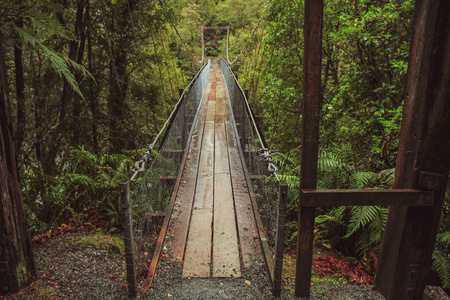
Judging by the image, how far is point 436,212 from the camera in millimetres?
1998

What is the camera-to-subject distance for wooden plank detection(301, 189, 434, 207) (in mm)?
1929

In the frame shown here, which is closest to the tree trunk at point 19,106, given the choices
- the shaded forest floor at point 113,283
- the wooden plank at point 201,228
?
the shaded forest floor at point 113,283

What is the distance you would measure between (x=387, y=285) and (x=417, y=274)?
0.73 feet

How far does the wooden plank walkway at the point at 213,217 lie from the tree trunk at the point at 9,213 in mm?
1097

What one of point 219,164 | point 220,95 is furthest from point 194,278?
point 220,95

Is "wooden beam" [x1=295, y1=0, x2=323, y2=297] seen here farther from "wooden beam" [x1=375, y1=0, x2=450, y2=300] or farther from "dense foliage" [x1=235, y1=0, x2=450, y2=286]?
"dense foliage" [x1=235, y1=0, x2=450, y2=286]

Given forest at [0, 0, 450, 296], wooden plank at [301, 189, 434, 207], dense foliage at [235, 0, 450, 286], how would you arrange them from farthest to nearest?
dense foliage at [235, 0, 450, 286] < forest at [0, 0, 450, 296] < wooden plank at [301, 189, 434, 207]

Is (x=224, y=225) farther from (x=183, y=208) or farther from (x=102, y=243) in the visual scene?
(x=102, y=243)

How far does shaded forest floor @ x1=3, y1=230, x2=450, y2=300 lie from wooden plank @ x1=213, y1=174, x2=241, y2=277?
4.7 inches

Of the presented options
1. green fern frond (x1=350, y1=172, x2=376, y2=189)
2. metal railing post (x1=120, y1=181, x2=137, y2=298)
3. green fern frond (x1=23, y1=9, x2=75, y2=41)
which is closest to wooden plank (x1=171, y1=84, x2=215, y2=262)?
metal railing post (x1=120, y1=181, x2=137, y2=298)

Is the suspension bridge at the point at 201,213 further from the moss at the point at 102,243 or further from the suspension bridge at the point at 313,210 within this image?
the moss at the point at 102,243

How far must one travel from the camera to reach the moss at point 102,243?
277 centimetres

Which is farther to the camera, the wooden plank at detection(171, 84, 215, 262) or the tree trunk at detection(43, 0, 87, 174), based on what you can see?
the tree trunk at detection(43, 0, 87, 174)

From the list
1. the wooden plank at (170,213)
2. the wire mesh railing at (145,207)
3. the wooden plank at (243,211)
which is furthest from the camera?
the wooden plank at (243,211)
